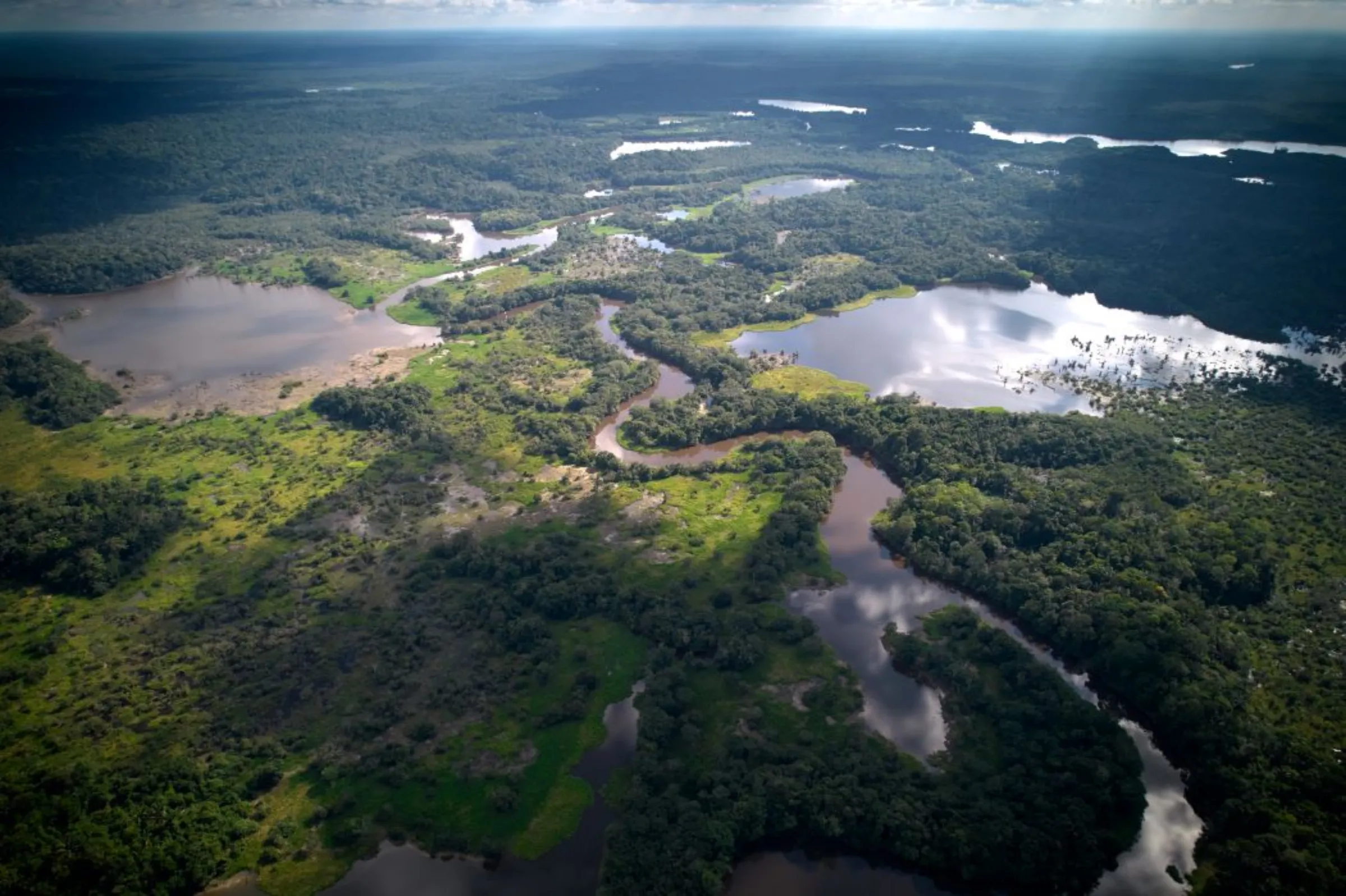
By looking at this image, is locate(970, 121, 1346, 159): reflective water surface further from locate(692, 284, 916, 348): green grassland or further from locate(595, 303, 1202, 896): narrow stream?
locate(595, 303, 1202, 896): narrow stream

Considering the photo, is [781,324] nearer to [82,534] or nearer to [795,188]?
[82,534]

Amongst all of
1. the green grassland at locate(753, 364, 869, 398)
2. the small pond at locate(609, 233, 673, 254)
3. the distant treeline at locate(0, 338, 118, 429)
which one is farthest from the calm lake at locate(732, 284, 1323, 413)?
the distant treeline at locate(0, 338, 118, 429)

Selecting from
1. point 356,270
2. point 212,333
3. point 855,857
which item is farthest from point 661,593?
point 356,270

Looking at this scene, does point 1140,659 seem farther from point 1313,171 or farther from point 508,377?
point 1313,171

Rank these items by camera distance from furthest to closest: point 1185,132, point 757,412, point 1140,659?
point 1185,132, point 757,412, point 1140,659

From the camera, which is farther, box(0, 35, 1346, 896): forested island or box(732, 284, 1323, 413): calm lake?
box(732, 284, 1323, 413): calm lake

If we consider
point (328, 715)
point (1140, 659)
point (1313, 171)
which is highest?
point (1313, 171)

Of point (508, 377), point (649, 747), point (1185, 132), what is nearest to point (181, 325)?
point (508, 377)
